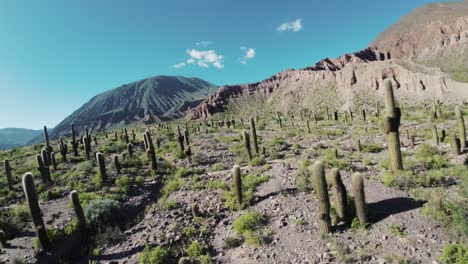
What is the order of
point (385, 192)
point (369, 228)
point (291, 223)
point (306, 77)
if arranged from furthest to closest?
1. point (306, 77)
2. point (385, 192)
3. point (291, 223)
4. point (369, 228)

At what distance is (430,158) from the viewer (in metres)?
12.7

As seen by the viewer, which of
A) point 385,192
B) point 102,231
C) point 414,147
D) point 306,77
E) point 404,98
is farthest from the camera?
point 306,77

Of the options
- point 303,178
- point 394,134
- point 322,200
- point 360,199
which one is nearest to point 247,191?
point 303,178

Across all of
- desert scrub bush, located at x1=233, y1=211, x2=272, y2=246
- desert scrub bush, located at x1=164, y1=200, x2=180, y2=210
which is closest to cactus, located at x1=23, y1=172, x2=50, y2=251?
desert scrub bush, located at x1=164, y1=200, x2=180, y2=210

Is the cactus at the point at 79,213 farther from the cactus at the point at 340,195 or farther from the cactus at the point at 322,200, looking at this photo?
the cactus at the point at 340,195

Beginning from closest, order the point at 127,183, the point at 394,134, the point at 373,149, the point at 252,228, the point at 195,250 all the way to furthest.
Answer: the point at 195,250
the point at 252,228
the point at 394,134
the point at 127,183
the point at 373,149

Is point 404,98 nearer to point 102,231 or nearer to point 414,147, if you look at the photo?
point 414,147

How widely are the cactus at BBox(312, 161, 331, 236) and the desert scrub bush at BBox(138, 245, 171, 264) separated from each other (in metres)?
4.43

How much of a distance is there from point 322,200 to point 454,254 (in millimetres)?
3054

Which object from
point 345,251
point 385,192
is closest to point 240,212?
point 345,251

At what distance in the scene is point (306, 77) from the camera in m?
94.5

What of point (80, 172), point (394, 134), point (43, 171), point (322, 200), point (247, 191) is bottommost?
point (247, 191)

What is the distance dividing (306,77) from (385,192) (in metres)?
88.9

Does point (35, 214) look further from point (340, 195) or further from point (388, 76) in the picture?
point (388, 76)
